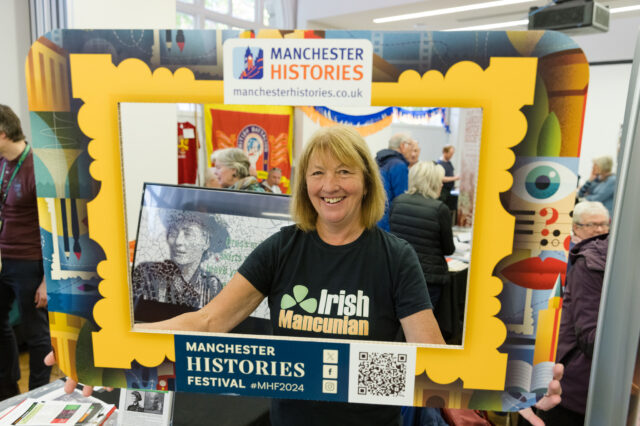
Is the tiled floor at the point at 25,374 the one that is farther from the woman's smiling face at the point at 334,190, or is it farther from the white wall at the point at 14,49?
the woman's smiling face at the point at 334,190

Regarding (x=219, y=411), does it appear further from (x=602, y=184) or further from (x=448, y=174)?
(x=448, y=174)

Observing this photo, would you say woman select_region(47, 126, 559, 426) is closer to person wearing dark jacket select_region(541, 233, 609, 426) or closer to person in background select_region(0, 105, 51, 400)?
person wearing dark jacket select_region(541, 233, 609, 426)

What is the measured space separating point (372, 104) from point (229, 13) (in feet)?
17.4

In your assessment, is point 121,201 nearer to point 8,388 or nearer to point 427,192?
point 427,192

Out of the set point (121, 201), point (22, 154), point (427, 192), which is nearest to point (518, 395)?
point (121, 201)

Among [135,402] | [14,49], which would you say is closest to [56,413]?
[135,402]

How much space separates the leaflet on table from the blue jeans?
129cm

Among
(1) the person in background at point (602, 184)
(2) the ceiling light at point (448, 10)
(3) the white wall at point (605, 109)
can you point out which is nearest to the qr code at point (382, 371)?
(1) the person in background at point (602, 184)

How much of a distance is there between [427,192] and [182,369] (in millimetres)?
1331

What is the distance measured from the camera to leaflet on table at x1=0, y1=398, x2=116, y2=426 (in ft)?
2.96

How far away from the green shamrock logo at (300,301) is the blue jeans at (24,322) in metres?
1.98

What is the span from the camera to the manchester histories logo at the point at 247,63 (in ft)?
1.66

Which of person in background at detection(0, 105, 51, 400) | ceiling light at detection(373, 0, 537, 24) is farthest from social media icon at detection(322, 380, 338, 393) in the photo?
ceiling light at detection(373, 0, 537, 24)

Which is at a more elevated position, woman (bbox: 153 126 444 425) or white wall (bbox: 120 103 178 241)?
white wall (bbox: 120 103 178 241)
